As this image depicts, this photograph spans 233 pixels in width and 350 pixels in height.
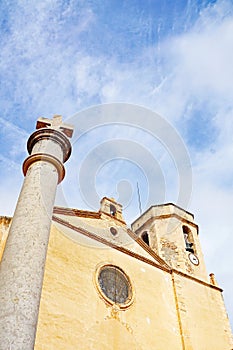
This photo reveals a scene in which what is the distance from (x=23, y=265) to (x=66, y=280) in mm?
5243

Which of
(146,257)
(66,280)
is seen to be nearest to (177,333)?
(146,257)

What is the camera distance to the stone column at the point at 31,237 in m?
4.01

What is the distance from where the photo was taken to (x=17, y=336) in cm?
388

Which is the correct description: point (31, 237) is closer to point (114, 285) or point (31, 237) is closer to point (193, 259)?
point (114, 285)

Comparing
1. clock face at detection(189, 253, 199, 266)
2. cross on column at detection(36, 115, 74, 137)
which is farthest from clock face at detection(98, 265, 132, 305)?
cross on column at detection(36, 115, 74, 137)

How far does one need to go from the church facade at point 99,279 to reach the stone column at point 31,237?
0.04 ft

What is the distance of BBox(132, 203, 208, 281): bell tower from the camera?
14227 mm

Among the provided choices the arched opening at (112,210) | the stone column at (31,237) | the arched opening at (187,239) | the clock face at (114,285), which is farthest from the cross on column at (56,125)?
the arched opening at (187,239)

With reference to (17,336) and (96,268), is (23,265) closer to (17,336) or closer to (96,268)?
(17,336)

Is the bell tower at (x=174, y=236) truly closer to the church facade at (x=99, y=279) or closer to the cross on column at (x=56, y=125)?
the church facade at (x=99, y=279)

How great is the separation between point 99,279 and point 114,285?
2.05 feet

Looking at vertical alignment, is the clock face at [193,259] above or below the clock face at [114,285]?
above

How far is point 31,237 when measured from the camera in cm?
490

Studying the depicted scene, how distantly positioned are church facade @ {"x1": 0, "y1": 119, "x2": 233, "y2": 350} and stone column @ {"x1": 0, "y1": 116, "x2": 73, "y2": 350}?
1 centimetres
